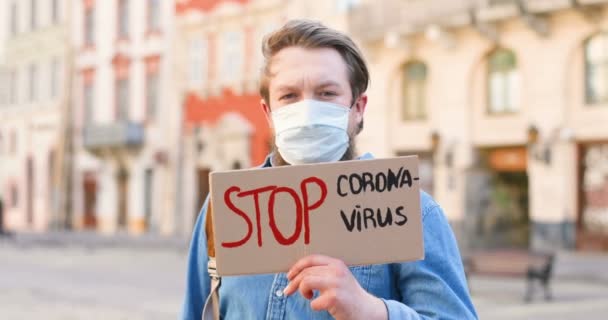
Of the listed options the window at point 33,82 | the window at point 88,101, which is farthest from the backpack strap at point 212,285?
the window at point 33,82

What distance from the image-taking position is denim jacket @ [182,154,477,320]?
6.90ft

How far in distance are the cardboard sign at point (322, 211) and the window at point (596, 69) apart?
20.3 metres

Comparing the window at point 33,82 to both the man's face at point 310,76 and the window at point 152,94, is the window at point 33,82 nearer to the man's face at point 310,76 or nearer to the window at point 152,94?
the window at point 152,94

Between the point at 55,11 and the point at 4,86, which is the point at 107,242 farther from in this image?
the point at 4,86

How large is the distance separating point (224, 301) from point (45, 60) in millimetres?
42109

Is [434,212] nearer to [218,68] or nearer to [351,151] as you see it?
[351,151]

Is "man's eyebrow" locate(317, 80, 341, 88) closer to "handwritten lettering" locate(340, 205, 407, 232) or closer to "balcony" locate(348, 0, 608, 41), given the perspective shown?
"handwritten lettering" locate(340, 205, 407, 232)

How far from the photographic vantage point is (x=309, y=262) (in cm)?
200

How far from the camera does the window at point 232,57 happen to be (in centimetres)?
3144

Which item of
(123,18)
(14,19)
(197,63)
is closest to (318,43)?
(197,63)

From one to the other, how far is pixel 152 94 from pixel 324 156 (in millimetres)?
34142

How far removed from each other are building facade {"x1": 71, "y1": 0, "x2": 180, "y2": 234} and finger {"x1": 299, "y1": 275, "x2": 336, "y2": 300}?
32.2 metres

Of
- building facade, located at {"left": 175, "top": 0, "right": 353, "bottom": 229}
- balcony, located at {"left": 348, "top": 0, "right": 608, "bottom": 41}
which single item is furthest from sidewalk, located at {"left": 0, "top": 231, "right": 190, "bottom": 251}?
balcony, located at {"left": 348, "top": 0, "right": 608, "bottom": 41}

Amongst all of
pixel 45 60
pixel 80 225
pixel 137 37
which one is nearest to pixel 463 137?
pixel 137 37
